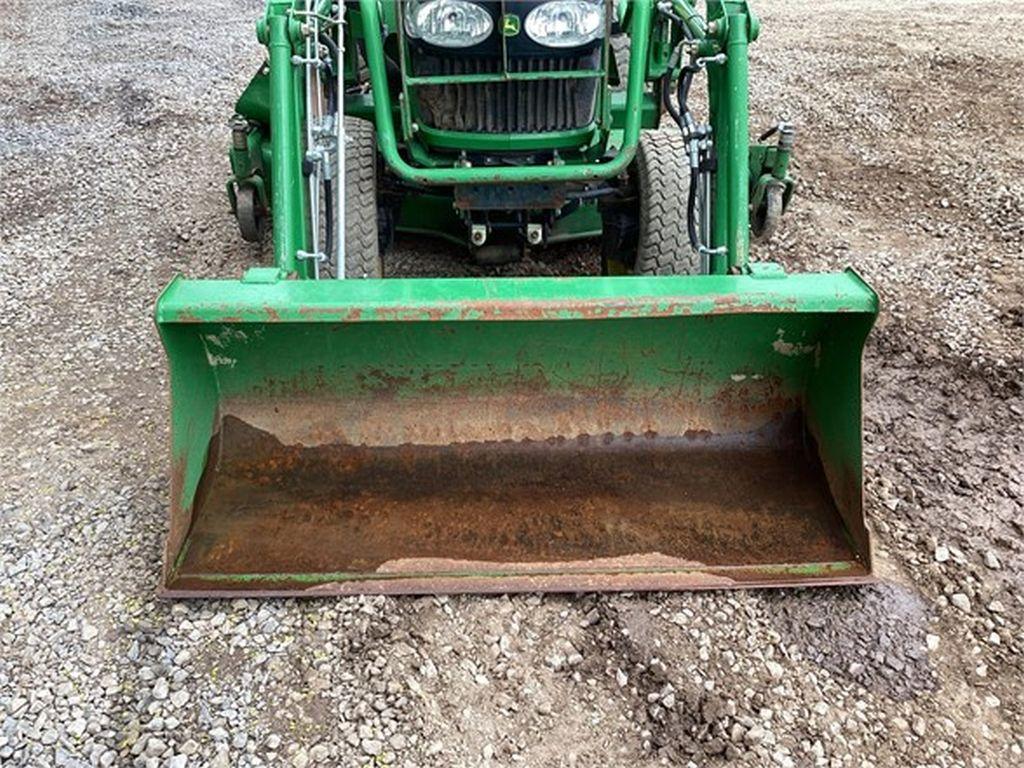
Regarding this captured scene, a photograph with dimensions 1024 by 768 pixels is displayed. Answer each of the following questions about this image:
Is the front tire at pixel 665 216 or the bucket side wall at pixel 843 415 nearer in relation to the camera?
the bucket side wall at pixel 843 415

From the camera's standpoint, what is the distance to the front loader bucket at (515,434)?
2668mm

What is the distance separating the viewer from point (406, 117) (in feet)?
11.5

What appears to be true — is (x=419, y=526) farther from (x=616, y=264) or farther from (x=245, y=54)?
(x=245, y=54)

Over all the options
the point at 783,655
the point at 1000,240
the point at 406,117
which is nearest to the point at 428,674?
the point at 783,655

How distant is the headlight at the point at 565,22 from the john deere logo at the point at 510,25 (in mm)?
37

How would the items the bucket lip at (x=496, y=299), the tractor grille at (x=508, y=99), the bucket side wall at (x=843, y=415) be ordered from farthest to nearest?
the tractor grille at (x=508, y=99) → the bucket side wall at (x=843, y=415) → the bucket lip at (x=496, y=299)

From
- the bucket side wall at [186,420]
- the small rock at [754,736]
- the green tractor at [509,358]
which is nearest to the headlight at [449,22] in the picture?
the green tractor at [509,358]

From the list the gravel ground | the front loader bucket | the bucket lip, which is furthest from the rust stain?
the bucket lip

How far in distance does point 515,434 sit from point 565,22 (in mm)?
1374

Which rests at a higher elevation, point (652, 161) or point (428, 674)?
point (652, 161)

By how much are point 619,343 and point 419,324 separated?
2.04 ft

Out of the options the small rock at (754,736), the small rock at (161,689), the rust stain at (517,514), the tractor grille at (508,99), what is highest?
the tractor grille at (508,99)

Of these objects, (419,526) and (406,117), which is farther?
(406,117)

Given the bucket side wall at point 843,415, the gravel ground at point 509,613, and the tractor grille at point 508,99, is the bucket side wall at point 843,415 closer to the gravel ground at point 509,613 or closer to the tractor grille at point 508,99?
the gravel ground at point 509,613
